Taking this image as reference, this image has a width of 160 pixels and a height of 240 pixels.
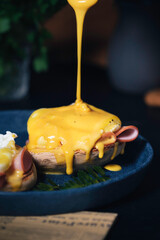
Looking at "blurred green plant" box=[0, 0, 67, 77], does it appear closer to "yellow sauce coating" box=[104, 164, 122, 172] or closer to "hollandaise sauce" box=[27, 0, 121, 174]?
"hollandaise sauce" box=[27, 0, 121, 174]

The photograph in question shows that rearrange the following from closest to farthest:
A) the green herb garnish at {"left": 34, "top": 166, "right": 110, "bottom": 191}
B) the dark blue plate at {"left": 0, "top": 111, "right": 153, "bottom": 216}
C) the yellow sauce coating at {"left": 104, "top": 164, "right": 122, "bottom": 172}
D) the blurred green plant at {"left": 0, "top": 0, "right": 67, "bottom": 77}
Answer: the dark blue plate at {"left": 0, "top": 111, "right": 153, "bottom": 216}, the green herb garnish at {"left": 34, "top": 166, "right": 110, "bottom": 191}, the yellow sauce coating at {"left": 104, "top": 164, "right": 122, "bottom": 172}, the blurred green plant at {"left": 0, "top": 0, "right": 67, "bottom": 77}

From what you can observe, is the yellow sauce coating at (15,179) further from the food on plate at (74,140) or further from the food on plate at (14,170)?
the food on plate at (74,140)

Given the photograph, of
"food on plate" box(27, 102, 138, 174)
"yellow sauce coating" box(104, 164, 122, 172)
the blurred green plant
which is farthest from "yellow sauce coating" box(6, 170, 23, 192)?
the blurred green plant

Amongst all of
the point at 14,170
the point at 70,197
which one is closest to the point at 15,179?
the point at 14,170

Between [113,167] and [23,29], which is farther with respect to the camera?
[23,29]

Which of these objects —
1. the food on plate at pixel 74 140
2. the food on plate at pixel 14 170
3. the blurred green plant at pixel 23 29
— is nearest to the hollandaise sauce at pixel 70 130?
the food on plate at pixel 74 140

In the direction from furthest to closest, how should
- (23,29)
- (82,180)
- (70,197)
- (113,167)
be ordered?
(23,29), (113,167), (82,180), (70,197)

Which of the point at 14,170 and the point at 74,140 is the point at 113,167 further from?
the point at 14,170
